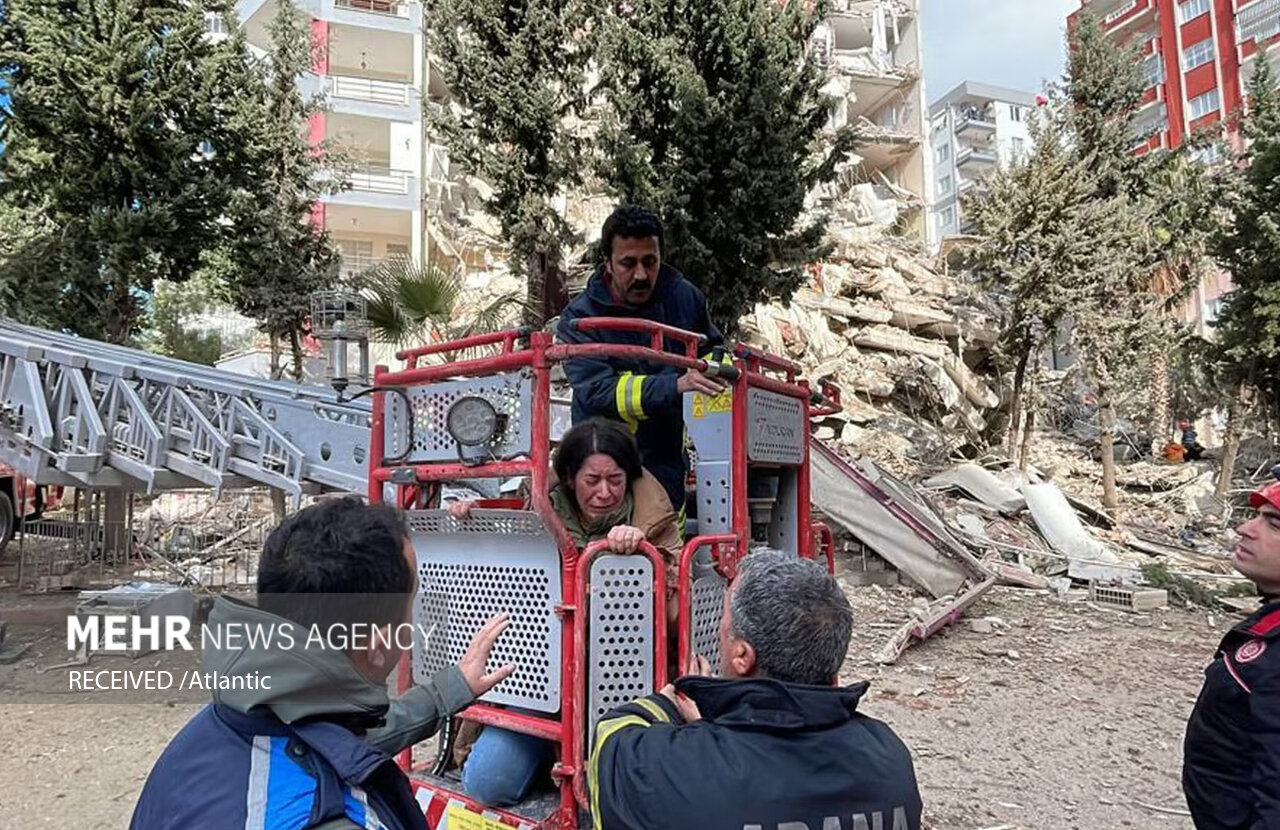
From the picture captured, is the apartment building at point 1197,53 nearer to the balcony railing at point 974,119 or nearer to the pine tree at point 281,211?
the balcony railing at point 974,119

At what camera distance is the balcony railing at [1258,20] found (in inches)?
1242

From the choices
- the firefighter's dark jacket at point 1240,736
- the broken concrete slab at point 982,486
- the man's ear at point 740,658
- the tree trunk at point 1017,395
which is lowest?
the firefighter's dark jacket at point 1240,736

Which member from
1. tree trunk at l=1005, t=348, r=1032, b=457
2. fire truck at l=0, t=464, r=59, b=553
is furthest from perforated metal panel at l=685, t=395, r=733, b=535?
tree trunk at l=1005, t=348, r=1032, b=457

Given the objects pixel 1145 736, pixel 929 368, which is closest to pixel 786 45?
pixel 1145 736

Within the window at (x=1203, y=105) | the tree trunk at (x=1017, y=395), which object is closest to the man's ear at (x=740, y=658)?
the tree trunk at (x=1017, y=395)

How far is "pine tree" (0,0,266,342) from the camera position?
11586 millimetres

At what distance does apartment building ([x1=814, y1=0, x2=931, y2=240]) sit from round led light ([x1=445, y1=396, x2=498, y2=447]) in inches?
1248

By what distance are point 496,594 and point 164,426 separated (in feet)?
17.9

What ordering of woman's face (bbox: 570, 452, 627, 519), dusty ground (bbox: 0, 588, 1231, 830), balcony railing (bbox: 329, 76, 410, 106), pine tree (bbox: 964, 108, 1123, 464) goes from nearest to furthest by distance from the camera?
1. woman's face (bbox: 570, 452, 627, 519)
2. dusty ground (bbox: 0, 588, 1231, 830)
3. pine tree (bbox: 964, 108, 1123, 464)
4. balcony railing (bbox: 329, 76, 410, 106)

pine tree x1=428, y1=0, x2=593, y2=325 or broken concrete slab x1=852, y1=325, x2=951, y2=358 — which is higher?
pine tree x1=428, y1=0, x2=593, y2=325

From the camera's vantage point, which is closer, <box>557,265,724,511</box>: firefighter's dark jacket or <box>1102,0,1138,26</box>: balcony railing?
<box>557,265,724,511</box>: firefighter's dark jacket

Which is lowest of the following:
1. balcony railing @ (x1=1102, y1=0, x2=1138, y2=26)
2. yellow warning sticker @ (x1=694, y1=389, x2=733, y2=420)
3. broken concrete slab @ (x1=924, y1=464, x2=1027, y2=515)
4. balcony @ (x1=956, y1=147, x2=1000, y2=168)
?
broken concrete slab @ (x1=924, y1=464, x2=1027, y2=515)

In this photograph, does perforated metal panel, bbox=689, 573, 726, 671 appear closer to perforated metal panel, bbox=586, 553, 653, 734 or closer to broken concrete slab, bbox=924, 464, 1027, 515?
perforated metal panel, bbox=586, 553, 653, 734

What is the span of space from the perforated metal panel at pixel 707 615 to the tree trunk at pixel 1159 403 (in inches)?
587
